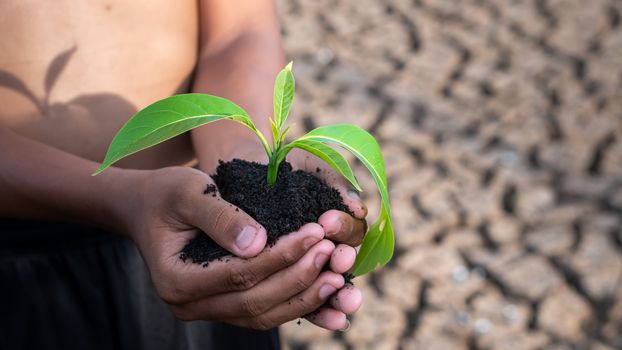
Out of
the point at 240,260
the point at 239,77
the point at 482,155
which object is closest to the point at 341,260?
the point at 240,260

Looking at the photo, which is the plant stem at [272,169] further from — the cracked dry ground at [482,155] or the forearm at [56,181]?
the cracked dry ground at [482,155]

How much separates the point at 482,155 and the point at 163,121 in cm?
293

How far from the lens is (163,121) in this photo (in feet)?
4.24

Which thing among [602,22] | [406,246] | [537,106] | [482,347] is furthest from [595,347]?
[602,22]

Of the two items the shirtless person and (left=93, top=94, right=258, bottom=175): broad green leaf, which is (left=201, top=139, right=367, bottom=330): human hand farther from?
(left=93, top=94, right=258, bottom=175): broad green leaf

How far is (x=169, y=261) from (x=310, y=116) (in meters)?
2.92

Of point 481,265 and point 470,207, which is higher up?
point 470,207

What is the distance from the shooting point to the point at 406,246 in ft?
11.7

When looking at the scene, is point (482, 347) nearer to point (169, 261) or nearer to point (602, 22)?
point (169, 261)

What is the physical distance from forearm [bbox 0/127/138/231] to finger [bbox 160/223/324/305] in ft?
0.72

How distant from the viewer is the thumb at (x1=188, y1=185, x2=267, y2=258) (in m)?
1.37

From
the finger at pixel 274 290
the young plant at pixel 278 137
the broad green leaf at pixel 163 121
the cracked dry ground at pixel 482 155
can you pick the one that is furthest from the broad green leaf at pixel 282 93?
the cracked dry ground at pixel 482 155

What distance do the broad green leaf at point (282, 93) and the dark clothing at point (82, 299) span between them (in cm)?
57

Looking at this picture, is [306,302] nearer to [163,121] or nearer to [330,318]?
[330,318]
